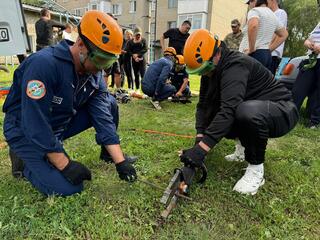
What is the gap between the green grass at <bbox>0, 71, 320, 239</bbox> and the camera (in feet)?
7.13

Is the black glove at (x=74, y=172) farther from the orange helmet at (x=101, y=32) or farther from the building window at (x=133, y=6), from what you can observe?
the building window at (x=133, y=6)

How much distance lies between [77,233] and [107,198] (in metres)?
0.44

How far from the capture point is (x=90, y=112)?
2725 millimetres

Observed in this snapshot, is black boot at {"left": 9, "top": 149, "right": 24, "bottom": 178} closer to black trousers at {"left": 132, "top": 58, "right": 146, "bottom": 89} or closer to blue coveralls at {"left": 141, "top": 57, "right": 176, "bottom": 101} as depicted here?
blue coveralls at {"left": 141, "top": 57, "right": 176, "bottom": 101}

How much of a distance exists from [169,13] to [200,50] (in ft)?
95.8

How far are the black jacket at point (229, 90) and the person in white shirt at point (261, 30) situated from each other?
1.55m

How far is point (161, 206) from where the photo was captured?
96.0 inches

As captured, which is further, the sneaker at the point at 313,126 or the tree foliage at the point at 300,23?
the tree foliage at the point at 300,23

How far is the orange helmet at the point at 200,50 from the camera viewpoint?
2.54 metres

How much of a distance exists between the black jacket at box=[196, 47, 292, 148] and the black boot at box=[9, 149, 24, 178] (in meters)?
1.59

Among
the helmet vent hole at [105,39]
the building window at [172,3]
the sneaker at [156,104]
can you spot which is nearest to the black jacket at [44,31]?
the sneaker at [156,104]

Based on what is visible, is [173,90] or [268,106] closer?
[268,106]

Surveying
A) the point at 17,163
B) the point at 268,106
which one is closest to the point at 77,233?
the point at 17,163

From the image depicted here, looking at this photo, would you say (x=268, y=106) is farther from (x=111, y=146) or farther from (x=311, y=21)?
(x=311, y=21)
